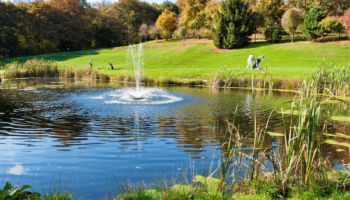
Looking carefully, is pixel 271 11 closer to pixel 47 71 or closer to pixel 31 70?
pixel 47 71

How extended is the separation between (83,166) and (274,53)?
38745 mm

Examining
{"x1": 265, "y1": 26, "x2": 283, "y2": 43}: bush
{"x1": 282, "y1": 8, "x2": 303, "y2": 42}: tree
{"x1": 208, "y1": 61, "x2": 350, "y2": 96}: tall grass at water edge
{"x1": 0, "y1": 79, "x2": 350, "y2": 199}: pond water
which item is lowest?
{"x1": 0, "y1": 79, "x2": 350, "y2": 199}: pond water

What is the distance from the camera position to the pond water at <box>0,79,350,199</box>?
5.00 meters

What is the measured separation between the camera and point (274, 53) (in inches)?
1560

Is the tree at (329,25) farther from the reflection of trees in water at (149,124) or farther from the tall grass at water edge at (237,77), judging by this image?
the reflection of trees in water at (149,124)

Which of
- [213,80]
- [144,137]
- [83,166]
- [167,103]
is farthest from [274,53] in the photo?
[83,166]

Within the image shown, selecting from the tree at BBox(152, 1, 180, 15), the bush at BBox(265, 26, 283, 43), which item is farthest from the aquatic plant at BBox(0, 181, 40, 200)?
the tree at BBox(152, 1, 180, 15)

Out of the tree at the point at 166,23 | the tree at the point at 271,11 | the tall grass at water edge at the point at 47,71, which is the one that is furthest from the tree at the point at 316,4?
the tall grass at water edge at the point at 47,71

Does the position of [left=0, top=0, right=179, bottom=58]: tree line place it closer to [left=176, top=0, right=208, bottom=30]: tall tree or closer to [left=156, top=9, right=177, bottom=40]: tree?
[left=156, top=9, right=177, bottom=40]: tree

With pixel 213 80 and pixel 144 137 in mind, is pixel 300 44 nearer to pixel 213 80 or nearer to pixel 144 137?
pixel 213 80

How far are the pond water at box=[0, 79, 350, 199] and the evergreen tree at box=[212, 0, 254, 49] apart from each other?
3421cm

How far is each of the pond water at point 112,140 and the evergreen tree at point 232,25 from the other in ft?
112

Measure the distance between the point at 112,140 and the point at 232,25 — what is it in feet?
138

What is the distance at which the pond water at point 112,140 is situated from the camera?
5.00m
